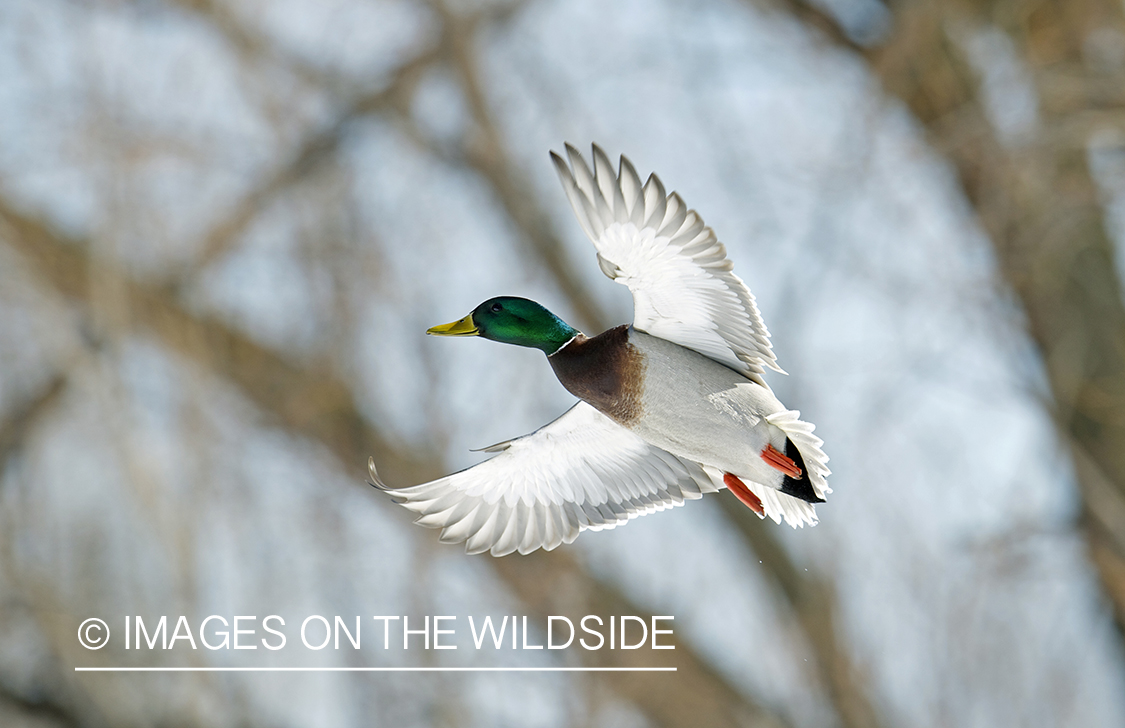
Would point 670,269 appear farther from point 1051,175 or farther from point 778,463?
point 1051,175

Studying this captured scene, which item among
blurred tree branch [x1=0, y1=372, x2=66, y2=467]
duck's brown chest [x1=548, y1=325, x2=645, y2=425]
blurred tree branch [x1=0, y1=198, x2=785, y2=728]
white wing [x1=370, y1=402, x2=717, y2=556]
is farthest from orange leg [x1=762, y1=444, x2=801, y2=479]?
blurred tree branch [x1=0, y1=372, x2=66, y2=467]

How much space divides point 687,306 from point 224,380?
4100mm

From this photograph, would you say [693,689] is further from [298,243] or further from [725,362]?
[725,362]

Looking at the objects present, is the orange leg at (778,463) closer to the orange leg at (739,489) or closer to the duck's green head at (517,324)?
the orange leg at (739,489)

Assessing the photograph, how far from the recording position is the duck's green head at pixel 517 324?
995 mm

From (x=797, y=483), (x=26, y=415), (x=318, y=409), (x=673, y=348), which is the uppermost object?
(x=318, y=409)

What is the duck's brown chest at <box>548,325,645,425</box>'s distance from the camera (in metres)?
1.02

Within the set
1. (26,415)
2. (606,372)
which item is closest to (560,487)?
(606,372)

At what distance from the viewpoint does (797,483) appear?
43.0 inches

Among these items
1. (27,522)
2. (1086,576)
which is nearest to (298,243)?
(27,522)

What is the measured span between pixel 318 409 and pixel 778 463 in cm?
396

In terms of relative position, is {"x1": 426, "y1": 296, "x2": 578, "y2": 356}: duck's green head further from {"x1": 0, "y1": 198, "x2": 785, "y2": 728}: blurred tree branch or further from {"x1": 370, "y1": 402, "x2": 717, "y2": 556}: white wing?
{"x1": 0, "y1": 198, "x2": 785, "y2": 728}: blurred tree branch

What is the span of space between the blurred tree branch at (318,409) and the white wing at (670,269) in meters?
3.09

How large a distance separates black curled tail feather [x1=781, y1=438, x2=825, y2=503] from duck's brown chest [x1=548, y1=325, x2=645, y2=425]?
0.60 ft
